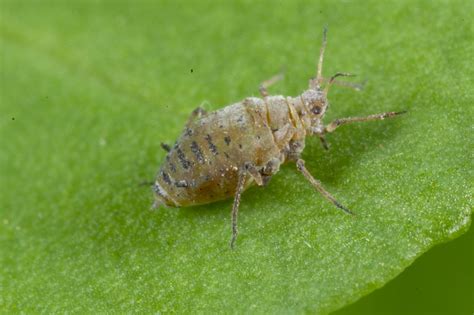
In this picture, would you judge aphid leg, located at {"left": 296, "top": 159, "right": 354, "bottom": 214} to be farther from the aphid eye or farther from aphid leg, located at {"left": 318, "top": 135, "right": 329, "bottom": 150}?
the aphid eye

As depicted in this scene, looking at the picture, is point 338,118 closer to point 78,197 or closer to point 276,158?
Result: point 276,158

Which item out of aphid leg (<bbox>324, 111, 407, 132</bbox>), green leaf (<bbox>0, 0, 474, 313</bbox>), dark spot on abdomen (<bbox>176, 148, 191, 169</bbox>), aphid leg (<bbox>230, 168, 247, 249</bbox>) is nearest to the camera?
green leaf (<bbox>0, 0, 474, 313</bbox>)

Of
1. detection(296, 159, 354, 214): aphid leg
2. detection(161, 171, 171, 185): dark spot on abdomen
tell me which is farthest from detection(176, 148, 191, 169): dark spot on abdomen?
detection(296, 159, 354, 214): aphid leg

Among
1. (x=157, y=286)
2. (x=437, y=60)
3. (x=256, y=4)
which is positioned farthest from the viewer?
(x=256, y=4)

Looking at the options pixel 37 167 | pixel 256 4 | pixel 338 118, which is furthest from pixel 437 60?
pixel 37 167

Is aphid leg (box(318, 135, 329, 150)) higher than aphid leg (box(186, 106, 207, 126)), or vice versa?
aphid leg (box(186, 106, 207, 126))

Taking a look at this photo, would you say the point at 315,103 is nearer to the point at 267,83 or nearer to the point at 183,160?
the point at 267,83
